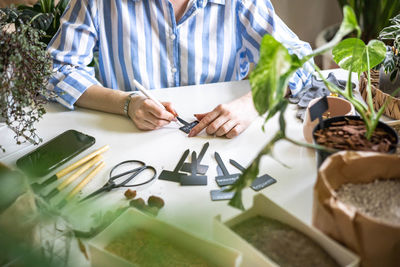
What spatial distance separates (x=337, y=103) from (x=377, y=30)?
5.83 feet

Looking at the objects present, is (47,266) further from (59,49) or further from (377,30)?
(377,30)

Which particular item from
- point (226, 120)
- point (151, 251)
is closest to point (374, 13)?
point (226, 120)

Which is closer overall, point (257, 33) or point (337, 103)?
point (337, 103)

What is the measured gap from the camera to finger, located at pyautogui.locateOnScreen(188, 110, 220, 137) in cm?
112

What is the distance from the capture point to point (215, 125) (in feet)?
3.67

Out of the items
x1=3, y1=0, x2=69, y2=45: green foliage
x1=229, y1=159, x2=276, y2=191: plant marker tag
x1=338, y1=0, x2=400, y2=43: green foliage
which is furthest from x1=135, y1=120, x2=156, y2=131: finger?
x1=338, y1=0, x2=400, y2=43: green foliage

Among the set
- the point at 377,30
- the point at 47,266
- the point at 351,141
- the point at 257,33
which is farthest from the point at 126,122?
the point at 377,30

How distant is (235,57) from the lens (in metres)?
1.59

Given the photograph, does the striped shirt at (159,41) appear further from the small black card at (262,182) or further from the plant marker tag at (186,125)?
the small black card at (262,182)

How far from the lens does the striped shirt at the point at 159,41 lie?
55.1 inches

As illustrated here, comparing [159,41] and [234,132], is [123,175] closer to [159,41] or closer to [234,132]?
[234,132]

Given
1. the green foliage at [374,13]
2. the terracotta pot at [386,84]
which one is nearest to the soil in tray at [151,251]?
the terracotta pot at [386,84]

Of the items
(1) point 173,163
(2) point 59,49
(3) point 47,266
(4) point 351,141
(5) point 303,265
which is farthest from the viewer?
(2) point 59,49

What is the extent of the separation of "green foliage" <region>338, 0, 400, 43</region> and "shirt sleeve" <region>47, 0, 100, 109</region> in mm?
1729
